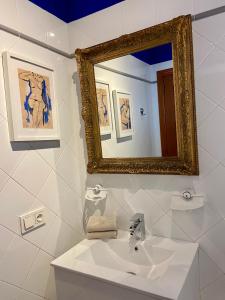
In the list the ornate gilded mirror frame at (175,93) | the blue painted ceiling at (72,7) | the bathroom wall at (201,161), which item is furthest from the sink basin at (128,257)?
the blue painted ceiling at (72,7)

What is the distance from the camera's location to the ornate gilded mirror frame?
1152 millimetres

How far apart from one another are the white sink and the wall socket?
8.4 inches

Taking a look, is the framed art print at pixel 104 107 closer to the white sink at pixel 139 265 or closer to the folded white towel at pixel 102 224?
the folded white towel at pixel 102 224

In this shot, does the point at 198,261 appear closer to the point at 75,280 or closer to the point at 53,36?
the point at 75,280

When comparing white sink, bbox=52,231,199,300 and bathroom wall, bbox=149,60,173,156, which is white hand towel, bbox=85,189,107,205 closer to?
white sink, bbox=52,231,199,300

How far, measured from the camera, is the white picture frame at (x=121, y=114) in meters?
1.37

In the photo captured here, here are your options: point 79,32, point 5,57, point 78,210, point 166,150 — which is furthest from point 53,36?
point 78,210

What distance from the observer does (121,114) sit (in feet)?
4.61

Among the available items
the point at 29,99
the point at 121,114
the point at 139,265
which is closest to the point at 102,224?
the point at 139,265

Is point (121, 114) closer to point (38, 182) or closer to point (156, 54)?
point (156, 54)

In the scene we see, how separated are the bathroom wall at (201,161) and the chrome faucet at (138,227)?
59 millimetres

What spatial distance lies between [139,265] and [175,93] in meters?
0.95

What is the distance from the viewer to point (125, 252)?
132 cm

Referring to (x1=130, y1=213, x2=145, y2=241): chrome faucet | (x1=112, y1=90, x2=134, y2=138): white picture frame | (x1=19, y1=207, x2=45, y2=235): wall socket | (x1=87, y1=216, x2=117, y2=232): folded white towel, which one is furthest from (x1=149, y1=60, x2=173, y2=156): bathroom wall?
(x1=19, y1=207, x2=45, y2=235): wall socket
